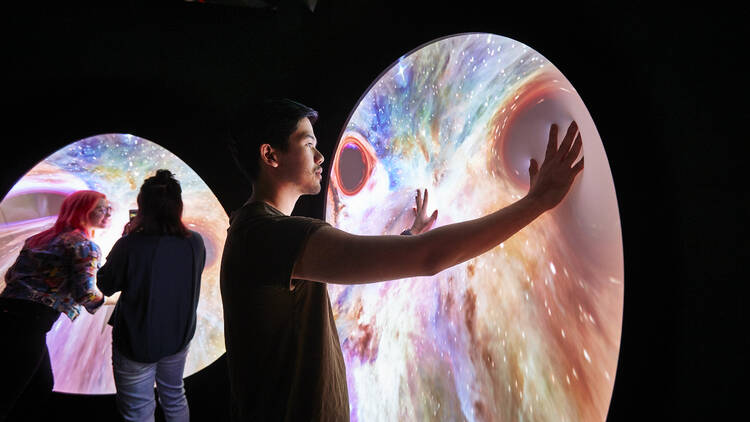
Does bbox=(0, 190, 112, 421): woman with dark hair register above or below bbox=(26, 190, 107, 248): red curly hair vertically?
below

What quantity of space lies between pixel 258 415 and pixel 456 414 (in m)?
0.64

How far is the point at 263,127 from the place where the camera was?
42.1 inches

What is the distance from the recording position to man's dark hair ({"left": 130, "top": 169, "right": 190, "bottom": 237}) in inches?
75.7

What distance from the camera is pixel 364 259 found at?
2.59 ft

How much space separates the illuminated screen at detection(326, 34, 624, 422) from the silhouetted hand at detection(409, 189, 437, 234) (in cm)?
3

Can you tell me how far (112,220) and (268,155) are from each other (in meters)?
2.06

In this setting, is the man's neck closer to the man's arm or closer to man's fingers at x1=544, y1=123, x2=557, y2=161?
the man's arm

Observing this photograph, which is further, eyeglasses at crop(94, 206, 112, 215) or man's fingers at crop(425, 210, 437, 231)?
eyeglasses at crop(94, 206, 112, 215)

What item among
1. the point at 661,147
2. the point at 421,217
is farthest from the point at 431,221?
the point at 661,147

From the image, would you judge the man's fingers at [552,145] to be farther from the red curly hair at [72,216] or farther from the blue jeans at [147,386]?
the red curly hair at [72,216]

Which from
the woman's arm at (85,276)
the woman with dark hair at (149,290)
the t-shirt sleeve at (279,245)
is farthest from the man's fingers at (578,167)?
the woman's arm at (85,276)

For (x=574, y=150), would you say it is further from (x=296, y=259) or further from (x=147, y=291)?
(x=147, y=291)

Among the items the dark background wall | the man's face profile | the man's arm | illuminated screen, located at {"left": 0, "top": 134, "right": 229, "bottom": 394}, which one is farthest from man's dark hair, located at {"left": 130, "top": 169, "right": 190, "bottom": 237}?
the man's arm

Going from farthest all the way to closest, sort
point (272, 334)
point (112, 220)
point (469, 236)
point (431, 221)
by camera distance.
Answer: point (112, 220) → point (431, 221) → point (272, 334) → point (469, 236)
